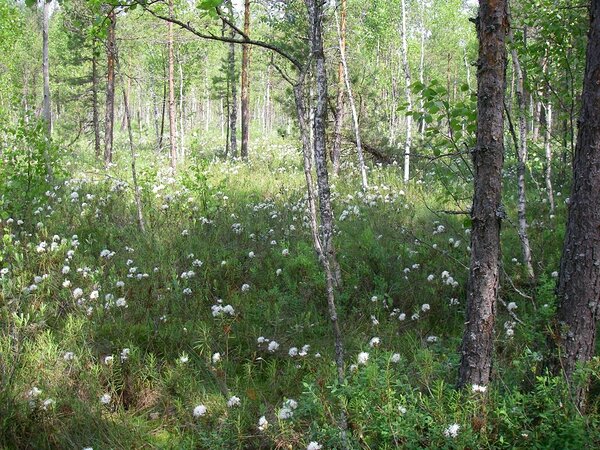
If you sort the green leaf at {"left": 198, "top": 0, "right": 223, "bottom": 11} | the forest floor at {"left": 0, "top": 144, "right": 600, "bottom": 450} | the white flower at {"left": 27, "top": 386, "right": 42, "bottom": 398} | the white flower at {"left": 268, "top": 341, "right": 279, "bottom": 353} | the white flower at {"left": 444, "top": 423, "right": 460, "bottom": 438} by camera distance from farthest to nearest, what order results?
the white flower at {"left": 268, "top": 341, "right": 279, "bottom": 353}, the white flower at {"left": 27, "top": 386, "right": 42, "bottom": 398}, the forest floor at {"left": 0, "top": 144, "right": 600, "bottom": 450}, the green leaf at {"left": 198, "top": 0, "right": 223, "bottom": 11}, the white flower at {"left": 444, "top": 423, "right": 460, "bottom": 438}

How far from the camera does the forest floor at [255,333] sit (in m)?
2.83

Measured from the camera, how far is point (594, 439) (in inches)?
92.4

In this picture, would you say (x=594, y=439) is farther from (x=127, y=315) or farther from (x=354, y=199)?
(x=354, y=199)

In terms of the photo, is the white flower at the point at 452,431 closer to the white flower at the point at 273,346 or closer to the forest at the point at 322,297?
the forest at the point at 322,297

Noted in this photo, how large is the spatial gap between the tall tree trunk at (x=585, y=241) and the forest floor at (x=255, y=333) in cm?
16

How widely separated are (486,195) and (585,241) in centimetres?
69

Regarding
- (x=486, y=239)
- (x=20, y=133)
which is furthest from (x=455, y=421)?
(x=20, y=133)

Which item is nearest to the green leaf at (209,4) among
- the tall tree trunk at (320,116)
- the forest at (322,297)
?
the forest at (322,297)

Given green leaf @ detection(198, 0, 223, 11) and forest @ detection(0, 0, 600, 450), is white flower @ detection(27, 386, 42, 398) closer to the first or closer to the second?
forest @ detection(0, 0, 600, 450)

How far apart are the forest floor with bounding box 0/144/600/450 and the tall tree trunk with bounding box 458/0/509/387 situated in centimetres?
25

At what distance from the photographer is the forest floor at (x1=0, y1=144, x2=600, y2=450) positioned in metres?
2.83

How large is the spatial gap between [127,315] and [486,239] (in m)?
4.00

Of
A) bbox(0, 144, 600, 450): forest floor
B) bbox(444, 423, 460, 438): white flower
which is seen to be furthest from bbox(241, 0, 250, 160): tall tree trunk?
bbox(444, 423, 460, 438): white flower

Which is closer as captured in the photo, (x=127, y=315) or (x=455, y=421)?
(x=455, y=421)
